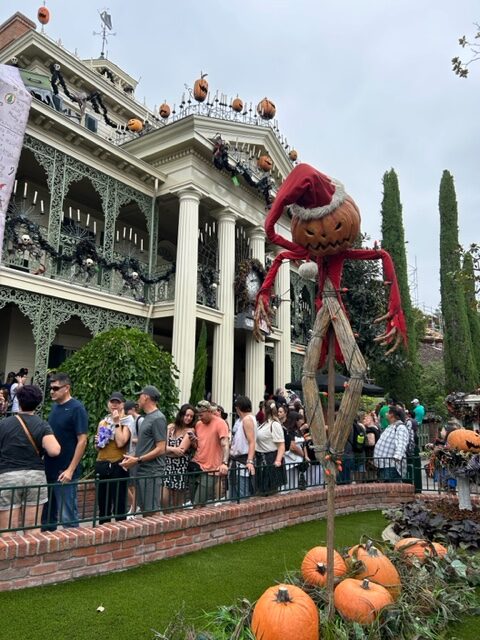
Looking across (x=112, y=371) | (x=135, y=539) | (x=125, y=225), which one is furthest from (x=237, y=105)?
(x=135, y=539)

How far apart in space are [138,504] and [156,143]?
43.2 feet

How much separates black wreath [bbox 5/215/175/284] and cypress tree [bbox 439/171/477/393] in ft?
56.9

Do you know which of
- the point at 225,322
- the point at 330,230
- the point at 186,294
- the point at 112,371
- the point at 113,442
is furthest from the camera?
the point at 225,322

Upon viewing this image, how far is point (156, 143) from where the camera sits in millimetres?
15586

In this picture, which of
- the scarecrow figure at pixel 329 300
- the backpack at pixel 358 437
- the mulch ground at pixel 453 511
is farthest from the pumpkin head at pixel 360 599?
the backpack at pixel 358 437

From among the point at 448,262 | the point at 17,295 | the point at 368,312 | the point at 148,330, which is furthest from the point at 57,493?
the point at 448,262

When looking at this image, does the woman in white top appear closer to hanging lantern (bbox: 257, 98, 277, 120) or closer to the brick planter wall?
the brick planter wall

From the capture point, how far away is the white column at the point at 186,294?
14.1 meters

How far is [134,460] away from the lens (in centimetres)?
511

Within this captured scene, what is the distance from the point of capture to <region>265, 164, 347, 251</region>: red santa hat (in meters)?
3.28

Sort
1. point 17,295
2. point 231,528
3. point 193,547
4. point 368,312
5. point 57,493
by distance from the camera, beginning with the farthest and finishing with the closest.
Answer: point 368,312 → point 17,295 → point 231,528 → point 193,547 → point 57,493

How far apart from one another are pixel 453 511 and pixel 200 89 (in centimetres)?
1539

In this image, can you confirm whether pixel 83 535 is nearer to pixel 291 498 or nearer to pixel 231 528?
pixel 231 528

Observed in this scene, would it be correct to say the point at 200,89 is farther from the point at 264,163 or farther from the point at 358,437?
the point at 358,437
